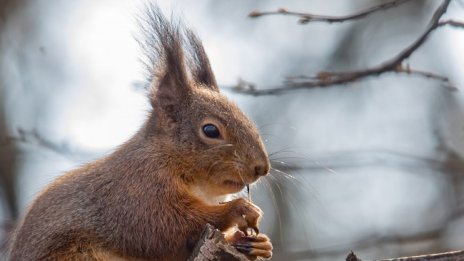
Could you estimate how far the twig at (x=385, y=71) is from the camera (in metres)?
3.53

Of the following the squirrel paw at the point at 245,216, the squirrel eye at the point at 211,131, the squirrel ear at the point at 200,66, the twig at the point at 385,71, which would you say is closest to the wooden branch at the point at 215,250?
the squirrel paw at the point at 245,216

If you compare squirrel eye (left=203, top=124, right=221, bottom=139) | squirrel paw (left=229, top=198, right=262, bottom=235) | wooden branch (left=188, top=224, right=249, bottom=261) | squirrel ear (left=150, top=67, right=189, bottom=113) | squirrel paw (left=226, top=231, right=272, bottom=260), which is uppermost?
squirrel ear (left=150, top=67, right=189, bottom=113)

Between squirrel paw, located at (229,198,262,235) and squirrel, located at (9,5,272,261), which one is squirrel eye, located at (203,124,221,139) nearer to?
squirrel, located at (9,5,272,261)

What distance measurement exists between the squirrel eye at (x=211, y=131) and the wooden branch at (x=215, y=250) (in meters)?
0.70

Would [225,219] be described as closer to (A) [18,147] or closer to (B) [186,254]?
(B) [186,254]

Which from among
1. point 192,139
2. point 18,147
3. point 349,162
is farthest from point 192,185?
point 18,147

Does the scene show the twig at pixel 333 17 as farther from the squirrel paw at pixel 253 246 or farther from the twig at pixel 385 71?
the squirrel paw at pixel 253 246

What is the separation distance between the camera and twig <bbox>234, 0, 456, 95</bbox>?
3.53 metres

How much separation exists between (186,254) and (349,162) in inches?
72.3

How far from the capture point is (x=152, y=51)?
166 inches

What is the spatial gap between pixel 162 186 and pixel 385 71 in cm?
100

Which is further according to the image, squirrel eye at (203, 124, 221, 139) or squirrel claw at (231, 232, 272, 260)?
squirrel eye at (203, 124, 221, 139)

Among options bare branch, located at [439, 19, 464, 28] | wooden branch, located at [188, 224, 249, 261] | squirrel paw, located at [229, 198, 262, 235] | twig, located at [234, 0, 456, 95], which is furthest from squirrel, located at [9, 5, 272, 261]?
bare branch, located at [439, 19, 464, 28]

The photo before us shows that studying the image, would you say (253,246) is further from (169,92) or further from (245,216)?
(169,92)
